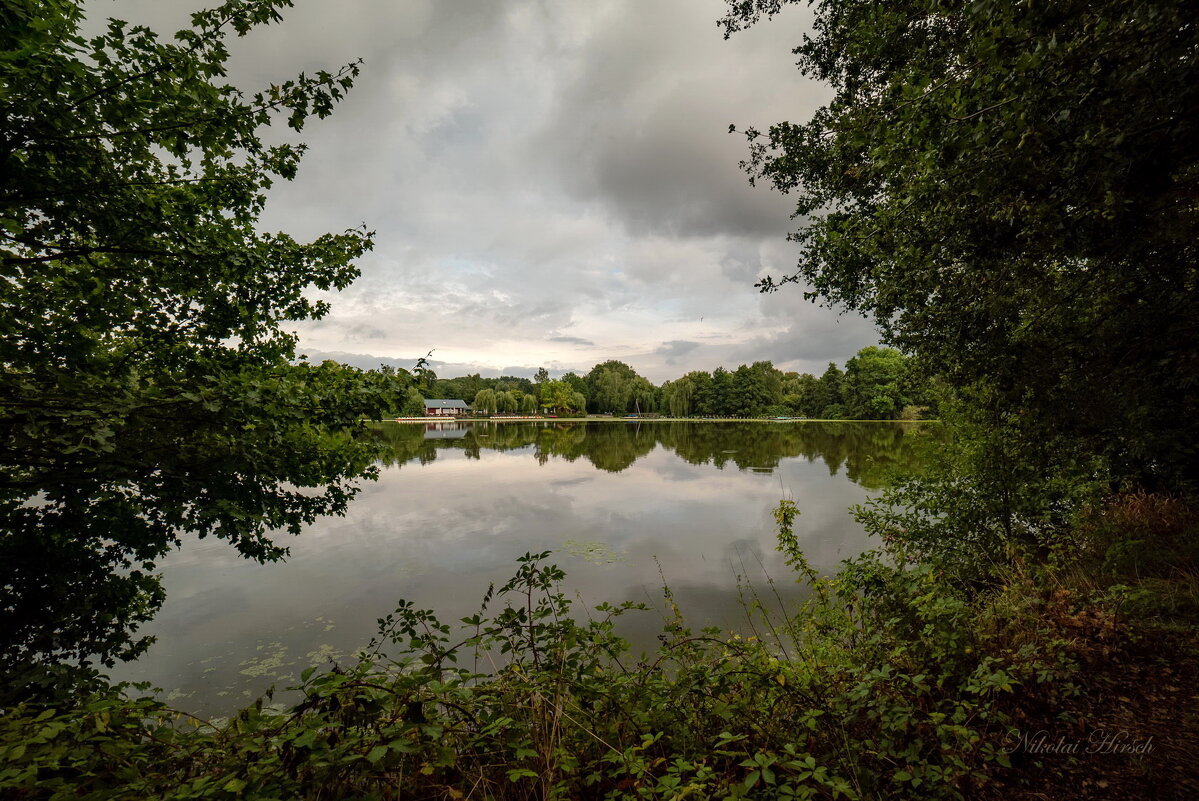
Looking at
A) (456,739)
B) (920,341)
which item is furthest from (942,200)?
(456,739)

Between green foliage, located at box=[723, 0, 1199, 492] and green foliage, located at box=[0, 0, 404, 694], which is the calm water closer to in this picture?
green foliage, located at box=[0, 0, 404, 694]

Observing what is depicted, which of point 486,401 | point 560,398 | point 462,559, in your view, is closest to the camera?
point 462,559

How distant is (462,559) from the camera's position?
1083 cm

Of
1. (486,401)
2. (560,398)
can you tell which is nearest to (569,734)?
(486,401)

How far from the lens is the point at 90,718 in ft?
7.52

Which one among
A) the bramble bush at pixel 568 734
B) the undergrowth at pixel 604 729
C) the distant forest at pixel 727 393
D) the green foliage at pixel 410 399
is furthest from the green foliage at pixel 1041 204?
the distant forest at pixel 727 393

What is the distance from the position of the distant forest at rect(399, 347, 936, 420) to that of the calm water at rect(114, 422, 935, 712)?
62.8 metres

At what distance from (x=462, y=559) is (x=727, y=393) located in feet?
303

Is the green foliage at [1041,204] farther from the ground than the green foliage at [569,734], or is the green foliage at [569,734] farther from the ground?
the green foliage at [1041,204]

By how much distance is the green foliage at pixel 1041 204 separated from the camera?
2803 millimetres

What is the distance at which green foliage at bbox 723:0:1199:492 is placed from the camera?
9.20 ft

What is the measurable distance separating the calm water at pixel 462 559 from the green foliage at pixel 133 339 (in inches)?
63.1
